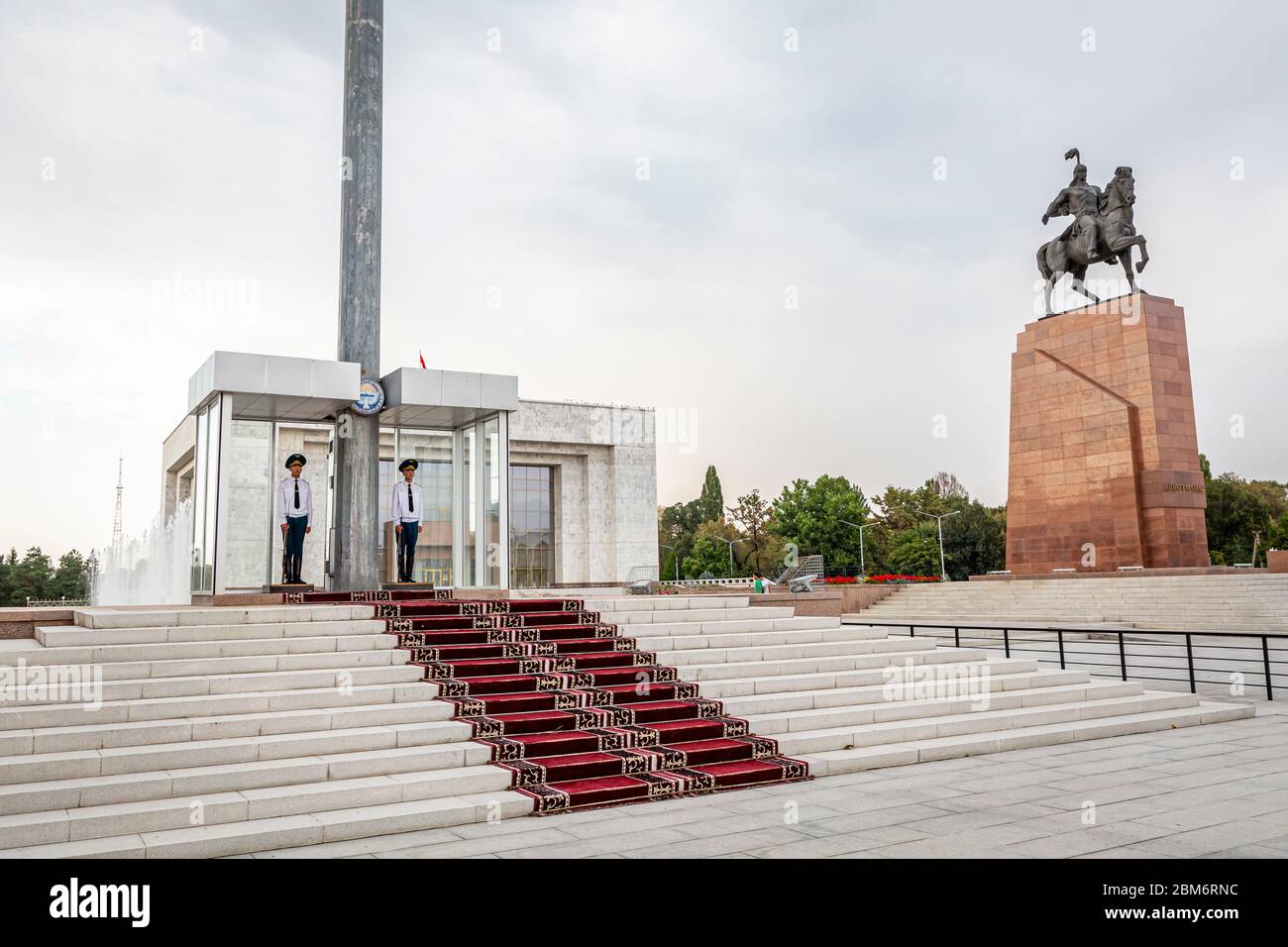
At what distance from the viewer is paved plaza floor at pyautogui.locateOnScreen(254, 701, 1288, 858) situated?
5129mm

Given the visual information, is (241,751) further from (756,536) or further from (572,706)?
(756,536)

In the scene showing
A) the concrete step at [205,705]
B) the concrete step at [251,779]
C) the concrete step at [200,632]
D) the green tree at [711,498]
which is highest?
the green tree at [711,498]

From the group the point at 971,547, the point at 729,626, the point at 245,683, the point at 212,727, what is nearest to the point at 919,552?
the point at 971,547

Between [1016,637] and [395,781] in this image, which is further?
[1016,637]

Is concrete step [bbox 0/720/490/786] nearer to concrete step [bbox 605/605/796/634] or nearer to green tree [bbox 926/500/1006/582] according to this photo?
concrete step [bbox 605/605/796/634]

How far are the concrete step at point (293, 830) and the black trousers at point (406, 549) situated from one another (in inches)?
257

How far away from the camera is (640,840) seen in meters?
5.43

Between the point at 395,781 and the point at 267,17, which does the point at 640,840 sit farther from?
the point at 267,17

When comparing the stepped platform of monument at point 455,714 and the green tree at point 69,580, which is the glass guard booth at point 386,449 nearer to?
the stepped platform of monument at point 455,714

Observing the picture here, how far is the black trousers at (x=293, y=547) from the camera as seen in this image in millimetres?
11703

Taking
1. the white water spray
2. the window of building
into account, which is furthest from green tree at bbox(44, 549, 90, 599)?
the white water spray

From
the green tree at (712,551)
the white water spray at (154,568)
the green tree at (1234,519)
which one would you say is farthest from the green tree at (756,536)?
the white water spray at (154,568)
